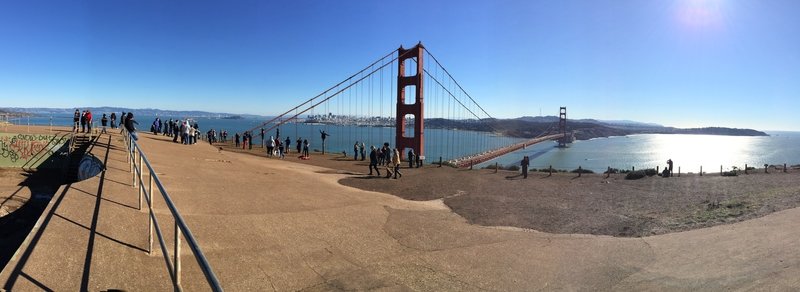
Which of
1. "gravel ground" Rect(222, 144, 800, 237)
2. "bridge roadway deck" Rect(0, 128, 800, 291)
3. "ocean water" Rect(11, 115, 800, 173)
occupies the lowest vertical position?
"ocean water" Rect(11, 115, 800, 173)

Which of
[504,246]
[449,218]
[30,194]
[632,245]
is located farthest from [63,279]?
[30,194]

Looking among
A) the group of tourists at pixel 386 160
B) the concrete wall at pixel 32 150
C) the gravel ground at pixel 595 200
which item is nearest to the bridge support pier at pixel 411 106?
the group of tourists at pixel 386 160

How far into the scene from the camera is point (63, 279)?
12.1 ft

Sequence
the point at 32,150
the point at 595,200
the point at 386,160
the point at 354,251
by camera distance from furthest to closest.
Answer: the point at 386,160 < the point at 32,150 < the point at 595,200 < the point at 354,251

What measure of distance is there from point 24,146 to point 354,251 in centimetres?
2043

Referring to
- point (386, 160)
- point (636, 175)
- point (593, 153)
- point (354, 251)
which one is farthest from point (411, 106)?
point (593, 153)

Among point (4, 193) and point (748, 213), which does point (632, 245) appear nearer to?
point (748, 213)

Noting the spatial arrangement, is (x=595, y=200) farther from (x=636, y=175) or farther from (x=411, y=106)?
(x=411, y=106)

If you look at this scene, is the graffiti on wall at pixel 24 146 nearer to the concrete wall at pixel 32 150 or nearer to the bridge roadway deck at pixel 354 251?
the concrete wall at pixel 32 150

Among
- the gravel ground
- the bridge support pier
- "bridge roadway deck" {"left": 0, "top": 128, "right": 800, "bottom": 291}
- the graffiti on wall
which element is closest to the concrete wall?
the graffiti on wall

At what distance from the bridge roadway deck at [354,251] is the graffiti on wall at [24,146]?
1417 cm

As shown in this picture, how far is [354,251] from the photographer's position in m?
6.28

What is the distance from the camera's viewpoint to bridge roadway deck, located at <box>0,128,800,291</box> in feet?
14.1

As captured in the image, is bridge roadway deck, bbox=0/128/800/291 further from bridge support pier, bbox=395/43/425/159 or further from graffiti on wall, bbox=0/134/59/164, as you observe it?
bridge support pier, bbox=395/43/425/159
